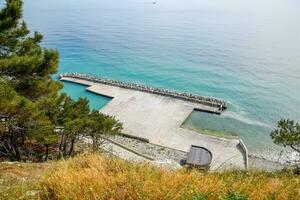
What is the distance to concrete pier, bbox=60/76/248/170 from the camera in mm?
29266

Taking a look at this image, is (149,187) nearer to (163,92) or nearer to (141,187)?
(141,187)

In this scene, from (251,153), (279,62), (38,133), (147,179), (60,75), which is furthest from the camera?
(279,62)

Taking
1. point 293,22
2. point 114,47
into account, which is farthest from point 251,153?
point 293,22

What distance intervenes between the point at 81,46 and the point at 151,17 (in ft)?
158

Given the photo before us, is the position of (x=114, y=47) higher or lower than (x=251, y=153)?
higher

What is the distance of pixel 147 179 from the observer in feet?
16.2

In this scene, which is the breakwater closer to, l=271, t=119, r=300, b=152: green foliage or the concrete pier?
the concrete pier

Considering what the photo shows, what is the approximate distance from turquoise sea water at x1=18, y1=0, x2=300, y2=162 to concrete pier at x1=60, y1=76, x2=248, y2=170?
203 cm

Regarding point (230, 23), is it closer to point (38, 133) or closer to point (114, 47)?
point (114, 47)

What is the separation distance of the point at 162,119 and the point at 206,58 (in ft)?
101

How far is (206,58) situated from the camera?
204ft

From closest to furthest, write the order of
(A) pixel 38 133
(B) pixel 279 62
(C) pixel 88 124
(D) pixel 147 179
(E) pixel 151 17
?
(D) pixel 147 179 < (A) pixel 38 133 < (C) pixel 88 124 < (B) pixel 279 62 < (E) pixel 151 17

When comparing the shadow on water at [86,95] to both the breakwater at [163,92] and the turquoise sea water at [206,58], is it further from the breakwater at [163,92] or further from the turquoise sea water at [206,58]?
the breakwater at [163,92]

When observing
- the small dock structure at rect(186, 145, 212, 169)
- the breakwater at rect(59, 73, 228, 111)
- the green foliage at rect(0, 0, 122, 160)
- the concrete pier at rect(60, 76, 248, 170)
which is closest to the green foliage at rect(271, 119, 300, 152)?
the small dock structure at rect(186, 145, 212, 169)
